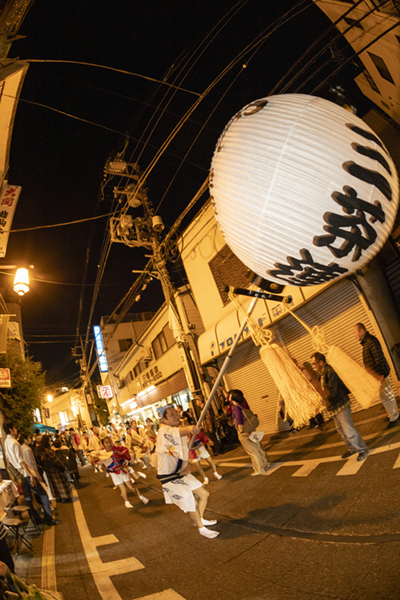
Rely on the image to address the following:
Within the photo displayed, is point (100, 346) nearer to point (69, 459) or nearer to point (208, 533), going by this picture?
point (69, 459)

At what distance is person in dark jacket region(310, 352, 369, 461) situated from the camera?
5.00m

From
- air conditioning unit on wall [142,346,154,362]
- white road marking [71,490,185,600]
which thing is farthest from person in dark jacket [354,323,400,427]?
air conditioning unit on wall [142,346,154,362]

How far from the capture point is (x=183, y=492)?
4.34 m


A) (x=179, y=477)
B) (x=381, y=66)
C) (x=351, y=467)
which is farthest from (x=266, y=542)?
(x=381, y=66)

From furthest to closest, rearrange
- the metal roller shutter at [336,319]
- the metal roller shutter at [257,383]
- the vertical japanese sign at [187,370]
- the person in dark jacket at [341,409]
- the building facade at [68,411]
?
the building facade at [68,411], the vertical japanese sign at [187,370], the metal roller shutter at [257,383], the metal roller shutter at [336,319], the person in dark jacket at [341,409]

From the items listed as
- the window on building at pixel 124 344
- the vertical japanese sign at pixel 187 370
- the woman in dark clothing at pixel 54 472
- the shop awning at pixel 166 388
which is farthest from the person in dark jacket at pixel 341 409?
the window on building at pixel 124 344

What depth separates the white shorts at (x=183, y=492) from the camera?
4.31 meters

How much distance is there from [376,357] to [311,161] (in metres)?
4.38

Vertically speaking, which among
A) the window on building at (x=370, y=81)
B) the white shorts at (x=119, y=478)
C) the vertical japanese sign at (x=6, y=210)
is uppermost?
the window on building at (x=370, y=81)

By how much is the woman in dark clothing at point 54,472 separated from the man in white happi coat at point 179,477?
691 cm

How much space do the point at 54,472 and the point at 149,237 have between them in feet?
27.7

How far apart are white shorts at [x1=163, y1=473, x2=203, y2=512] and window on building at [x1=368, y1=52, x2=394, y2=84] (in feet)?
37.6

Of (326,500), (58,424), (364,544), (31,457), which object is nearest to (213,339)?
(31,457)

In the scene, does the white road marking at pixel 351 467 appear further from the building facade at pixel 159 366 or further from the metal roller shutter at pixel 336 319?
the building facade at pixel 159 366
